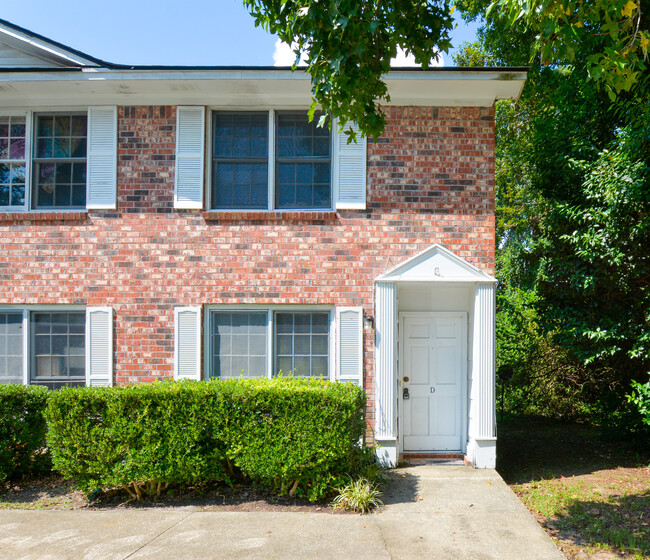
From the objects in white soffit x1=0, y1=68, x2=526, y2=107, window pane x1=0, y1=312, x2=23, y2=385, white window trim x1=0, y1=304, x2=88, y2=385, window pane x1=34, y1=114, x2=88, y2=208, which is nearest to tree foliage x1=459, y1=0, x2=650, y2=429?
white soffit x1=0, y1=68, x2=526, y2=107

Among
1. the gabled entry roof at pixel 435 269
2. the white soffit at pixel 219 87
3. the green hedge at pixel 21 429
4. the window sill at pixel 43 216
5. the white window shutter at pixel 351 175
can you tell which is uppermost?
the white soffit at pixel 219 87

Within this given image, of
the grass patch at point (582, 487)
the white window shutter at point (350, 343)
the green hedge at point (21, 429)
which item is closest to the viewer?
the grass patch at point (582, 487)

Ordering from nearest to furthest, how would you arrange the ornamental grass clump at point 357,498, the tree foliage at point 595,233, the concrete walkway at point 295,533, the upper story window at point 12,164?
the concrete walkway at point 295,533 < the ornamental grass clump at point 357,498 < the tree foliage at point 595,233 < the upper story window at point 12,164

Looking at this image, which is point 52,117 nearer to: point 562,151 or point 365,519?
point 365,519

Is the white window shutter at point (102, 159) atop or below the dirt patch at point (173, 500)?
atop

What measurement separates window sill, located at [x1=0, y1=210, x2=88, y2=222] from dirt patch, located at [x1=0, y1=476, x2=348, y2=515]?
3.48 m

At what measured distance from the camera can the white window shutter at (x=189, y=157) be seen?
7301 mm

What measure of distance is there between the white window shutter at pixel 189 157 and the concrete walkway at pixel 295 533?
13.0ft

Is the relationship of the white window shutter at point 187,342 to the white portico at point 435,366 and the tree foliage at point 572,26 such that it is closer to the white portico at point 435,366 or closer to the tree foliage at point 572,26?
the white portico at point 435,366

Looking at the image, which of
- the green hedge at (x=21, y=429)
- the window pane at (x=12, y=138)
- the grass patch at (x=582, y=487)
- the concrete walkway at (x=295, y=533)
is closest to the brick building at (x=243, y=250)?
the window pane at (x=12, y=138)

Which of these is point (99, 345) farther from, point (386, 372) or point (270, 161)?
point (386, 372)

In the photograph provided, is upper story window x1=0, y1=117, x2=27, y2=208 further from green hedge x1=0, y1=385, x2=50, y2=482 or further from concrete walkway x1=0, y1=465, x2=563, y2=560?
concrete walkway x1=0, y1=465, x2=563, y2=560

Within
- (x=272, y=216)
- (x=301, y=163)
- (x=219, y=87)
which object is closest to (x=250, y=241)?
(x=272, y=216)

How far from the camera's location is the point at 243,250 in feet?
24.0
